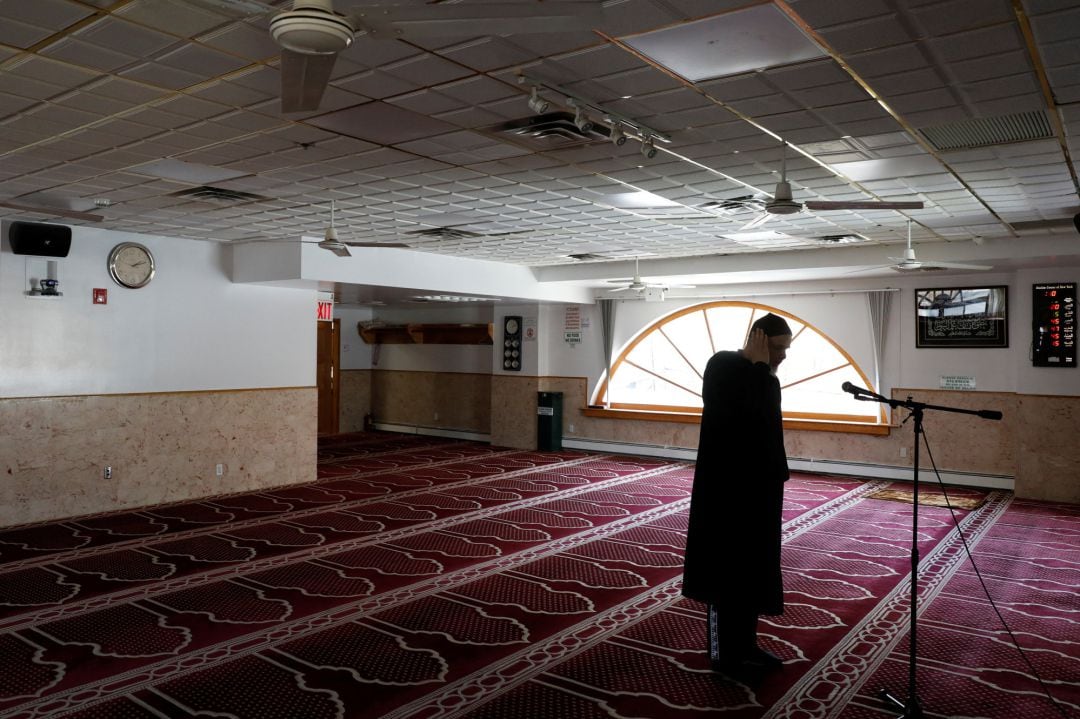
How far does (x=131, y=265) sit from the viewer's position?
8102mm

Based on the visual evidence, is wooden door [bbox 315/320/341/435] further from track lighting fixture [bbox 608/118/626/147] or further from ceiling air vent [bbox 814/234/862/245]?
track lighting fixture [bbox 608/118/626/147]

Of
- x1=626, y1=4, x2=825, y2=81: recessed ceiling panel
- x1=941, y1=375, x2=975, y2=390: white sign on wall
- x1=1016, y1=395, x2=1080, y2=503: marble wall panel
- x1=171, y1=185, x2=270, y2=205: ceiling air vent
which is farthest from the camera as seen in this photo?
x1=941, y1=375, x2=975, y2=390: white sign on wall

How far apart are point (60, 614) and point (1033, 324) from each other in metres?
9.54

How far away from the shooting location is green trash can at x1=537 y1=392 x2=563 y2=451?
41.5ft

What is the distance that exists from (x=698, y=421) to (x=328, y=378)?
714cm

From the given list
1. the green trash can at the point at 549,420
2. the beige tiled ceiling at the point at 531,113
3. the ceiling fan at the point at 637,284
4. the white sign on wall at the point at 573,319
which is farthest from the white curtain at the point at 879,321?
the green trash can at the point at 549,420

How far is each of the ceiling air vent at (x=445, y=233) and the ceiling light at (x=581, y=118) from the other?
4.00 m

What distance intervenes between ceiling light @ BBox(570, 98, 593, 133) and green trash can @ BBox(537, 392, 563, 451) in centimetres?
871

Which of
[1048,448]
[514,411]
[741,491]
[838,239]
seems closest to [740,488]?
[741,491]

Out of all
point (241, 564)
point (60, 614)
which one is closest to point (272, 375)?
point (241, 564)

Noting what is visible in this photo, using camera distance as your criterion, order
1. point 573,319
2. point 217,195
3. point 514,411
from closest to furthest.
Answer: point 217,195 → point 573,319 → point 514,411

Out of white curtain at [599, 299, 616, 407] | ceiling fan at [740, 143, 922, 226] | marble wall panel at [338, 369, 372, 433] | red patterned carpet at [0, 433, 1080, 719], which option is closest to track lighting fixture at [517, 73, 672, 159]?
ceiling fan at [740, 143, 922, 226]

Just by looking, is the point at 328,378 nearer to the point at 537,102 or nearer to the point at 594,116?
the point at 594,116

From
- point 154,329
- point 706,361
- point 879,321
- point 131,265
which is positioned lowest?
point 706,361
